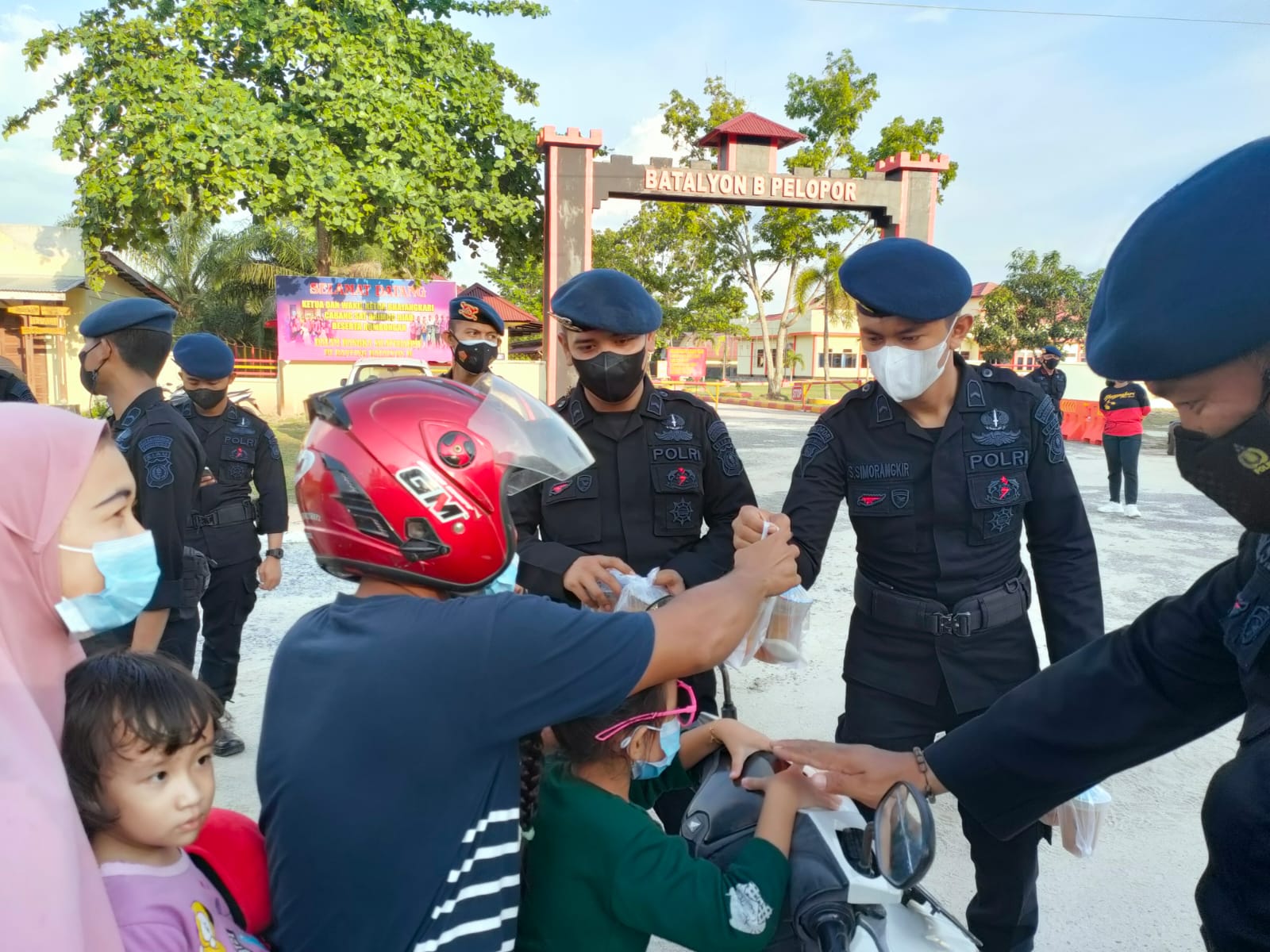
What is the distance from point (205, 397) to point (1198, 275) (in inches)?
171

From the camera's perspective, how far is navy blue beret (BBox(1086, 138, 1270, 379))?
92 centimetres

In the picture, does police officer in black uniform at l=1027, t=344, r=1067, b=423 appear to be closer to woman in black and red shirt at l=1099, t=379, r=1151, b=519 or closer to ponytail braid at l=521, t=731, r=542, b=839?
woman in black and red shirt at l=1099, t=379, r=1151, b=519

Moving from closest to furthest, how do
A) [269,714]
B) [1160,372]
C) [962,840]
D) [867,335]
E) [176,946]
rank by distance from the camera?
[1160,372] → [176,946] → [269,714] → [867,335] → [962,840]

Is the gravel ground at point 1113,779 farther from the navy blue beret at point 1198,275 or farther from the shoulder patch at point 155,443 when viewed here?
the navy blue beret at point 1198,275

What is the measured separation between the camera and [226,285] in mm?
24609

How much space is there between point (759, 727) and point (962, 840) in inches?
42.6

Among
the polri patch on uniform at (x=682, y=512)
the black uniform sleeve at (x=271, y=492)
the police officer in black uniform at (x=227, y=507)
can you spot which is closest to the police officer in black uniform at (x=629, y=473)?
the polri patch on uniform at (x=682, y=512)

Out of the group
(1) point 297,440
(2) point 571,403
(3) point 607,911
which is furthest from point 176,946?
(1) point 297,440

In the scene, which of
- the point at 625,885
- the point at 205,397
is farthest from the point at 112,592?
the point at 205,397

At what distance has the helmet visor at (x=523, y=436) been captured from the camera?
137 cm

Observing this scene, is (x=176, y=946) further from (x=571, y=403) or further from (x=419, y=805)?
(x=571, y=403)

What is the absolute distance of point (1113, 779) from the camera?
3.67 meters

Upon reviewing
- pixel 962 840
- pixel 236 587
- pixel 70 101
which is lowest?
pixel 962 840

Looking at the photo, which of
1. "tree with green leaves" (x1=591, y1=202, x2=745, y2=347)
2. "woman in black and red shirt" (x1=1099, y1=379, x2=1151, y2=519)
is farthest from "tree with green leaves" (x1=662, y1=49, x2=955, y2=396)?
"woman in black and red shirt" (x1=1099, y1=379, x2=1151, y2=519)
